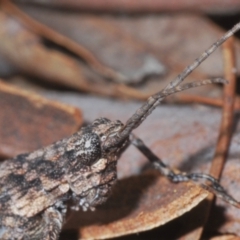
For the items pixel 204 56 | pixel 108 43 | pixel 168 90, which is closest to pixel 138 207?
pixel 168 90

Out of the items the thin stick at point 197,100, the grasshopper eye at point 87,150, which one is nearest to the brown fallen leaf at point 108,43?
the thin stick at point 197,100

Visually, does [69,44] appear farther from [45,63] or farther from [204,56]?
[204,56]

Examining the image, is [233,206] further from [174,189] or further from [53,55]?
[53,55]

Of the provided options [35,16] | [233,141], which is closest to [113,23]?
[35,16]

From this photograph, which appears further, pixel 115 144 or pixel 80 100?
pixel 80 100

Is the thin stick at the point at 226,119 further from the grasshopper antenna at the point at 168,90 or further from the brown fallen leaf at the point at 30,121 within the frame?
the brown fallen leaf at the point at 30,121

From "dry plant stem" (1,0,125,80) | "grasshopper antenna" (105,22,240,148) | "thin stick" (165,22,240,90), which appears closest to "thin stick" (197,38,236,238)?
"grasshopper antenna" (105,22,240,148)
